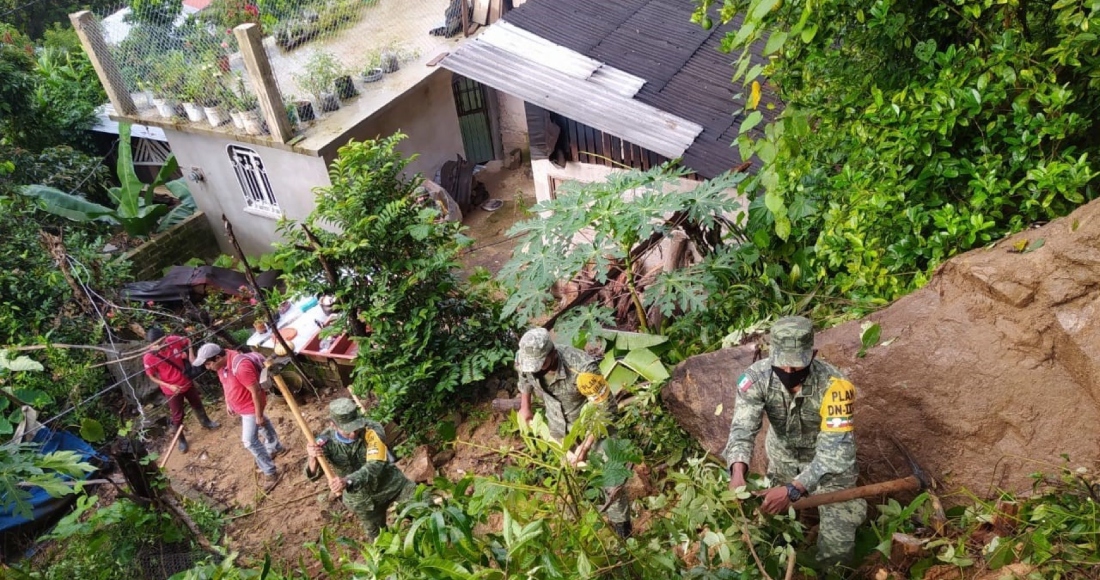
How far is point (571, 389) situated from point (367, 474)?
1720mm

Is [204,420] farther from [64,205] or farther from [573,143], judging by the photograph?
[573,143]

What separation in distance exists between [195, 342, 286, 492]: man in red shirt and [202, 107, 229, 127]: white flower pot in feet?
16.4

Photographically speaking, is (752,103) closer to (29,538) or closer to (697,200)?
(697,200)

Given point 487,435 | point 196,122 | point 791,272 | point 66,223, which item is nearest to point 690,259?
point 791,272

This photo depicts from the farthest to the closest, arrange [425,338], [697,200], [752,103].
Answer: [425,338] → [697,200] → [752,103]

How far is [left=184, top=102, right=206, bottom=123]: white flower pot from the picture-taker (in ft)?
35.7

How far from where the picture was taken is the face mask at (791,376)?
3.44 meters

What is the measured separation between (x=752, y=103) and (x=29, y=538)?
825 centimetres

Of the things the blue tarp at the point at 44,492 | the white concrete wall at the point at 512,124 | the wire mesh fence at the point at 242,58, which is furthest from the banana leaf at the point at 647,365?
the white concrete wall at the point at 512,124

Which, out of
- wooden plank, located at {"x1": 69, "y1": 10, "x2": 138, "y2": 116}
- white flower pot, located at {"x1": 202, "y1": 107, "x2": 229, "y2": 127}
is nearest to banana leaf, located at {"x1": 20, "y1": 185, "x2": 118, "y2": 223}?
wooden plank, located at {"x1": 69, "y1": 10, "x2": 138, "y2": 116}

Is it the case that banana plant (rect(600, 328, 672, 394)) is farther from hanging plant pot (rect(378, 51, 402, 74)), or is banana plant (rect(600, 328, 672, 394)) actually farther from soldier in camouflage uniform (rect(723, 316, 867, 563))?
hanging plant pot (rect(378, 51, 402, 74))

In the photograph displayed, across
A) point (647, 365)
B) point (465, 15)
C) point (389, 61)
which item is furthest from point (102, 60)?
point (647, 365)

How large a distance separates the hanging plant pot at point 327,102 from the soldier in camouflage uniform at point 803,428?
29.4ft

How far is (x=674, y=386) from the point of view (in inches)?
202
